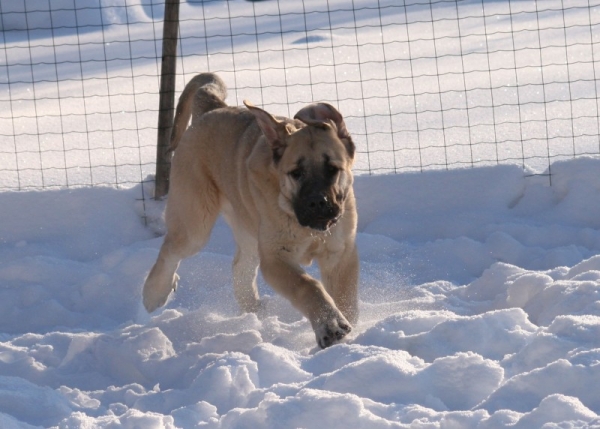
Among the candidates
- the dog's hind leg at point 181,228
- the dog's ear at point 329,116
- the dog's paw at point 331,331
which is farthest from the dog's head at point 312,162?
the dog's hind leg at point 181,228

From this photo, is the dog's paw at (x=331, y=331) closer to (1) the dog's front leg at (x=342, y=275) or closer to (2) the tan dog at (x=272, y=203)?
(2) the tan dog at (x=272, y=203)

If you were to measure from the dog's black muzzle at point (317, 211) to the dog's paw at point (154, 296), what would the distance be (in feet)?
4.98

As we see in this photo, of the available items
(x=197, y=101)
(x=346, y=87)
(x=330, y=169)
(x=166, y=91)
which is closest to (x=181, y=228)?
(x=197, y=101)

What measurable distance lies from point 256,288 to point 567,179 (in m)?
2.56

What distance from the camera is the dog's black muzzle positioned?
14.8 feet

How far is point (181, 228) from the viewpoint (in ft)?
18.7

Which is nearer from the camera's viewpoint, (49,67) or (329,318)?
(329,318)

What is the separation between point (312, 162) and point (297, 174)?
0.09 metres

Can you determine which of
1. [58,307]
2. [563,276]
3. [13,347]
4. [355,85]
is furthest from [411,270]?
[355,85]

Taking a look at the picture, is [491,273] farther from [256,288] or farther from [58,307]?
[58,307]

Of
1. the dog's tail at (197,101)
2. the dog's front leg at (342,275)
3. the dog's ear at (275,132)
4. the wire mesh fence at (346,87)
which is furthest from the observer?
the wire mesh fence at (346,87)

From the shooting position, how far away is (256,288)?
19.9ft

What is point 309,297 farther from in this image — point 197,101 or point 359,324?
point 197,101

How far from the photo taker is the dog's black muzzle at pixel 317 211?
452 cm
